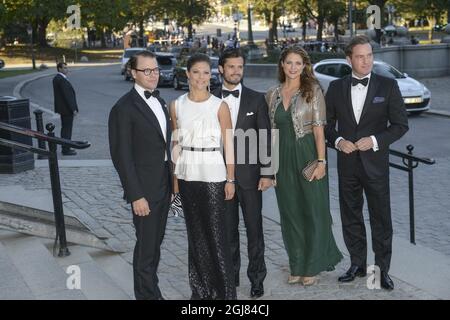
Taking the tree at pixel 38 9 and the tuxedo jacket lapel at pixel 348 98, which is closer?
the tuxedo jacket lapel at pixel 348 98

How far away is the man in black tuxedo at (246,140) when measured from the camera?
5109 millimetres

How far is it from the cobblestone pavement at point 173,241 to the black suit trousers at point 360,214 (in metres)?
0.27

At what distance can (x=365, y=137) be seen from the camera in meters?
5.21

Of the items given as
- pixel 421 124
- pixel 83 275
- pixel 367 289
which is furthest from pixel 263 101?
pixel 421 124

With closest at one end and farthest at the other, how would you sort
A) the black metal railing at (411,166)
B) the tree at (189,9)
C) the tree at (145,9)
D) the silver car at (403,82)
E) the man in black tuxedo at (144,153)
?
the man in black tuxedo at (144,153) → the black metal railing at (411,166) → the silver car at (403,82) → the tree at (189,9) → the tree at (145,9)

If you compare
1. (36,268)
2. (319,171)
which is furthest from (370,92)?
(36,268)

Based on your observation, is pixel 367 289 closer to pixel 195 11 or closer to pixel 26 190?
pixel 26 190

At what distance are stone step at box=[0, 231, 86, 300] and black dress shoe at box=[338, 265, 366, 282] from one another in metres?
2.13

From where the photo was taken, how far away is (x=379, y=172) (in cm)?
530

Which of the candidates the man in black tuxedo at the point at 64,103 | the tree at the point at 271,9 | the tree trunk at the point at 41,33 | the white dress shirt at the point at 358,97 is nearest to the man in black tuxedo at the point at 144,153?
the white dress shirt at the point at 358,97

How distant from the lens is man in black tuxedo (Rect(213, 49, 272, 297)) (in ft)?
16.8

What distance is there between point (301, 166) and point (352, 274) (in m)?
1.04

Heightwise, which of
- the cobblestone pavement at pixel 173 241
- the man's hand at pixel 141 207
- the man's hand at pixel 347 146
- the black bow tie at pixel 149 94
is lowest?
the cobblestone pavement at pixel 173 241

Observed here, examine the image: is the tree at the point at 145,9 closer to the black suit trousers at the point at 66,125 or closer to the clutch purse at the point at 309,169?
the black suit trousers at the point at 66,125
